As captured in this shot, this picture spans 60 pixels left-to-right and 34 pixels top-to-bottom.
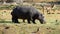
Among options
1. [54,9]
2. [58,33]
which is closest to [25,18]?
[58,33]

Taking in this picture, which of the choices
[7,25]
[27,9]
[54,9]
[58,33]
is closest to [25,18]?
[27,9]

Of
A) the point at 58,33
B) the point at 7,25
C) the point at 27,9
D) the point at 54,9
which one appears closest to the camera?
the point at 58,33

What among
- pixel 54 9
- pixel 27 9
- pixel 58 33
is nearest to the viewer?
pixel 58 33

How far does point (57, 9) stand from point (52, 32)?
40.4 ft

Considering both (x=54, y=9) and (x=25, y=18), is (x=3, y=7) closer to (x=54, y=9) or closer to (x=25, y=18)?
(x=54, y=9)

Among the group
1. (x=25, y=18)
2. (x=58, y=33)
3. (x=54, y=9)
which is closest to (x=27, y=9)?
(x=25, y=18)

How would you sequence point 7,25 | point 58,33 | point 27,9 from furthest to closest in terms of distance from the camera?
point 27,9, point 7,25, point 58,33

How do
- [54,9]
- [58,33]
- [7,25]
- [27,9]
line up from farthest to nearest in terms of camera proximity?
1. [54,9]
2. [27,9]
3. [7,25]
4. [58,33]

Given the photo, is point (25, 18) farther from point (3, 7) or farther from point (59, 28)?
point (3, 7)

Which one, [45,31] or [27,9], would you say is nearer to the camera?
[45,31]

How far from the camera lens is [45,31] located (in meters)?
16.6

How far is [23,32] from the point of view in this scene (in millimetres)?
16500

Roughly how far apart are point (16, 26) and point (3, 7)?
40.4 feet

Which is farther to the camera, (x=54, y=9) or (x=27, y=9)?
(x=54, y=9)
